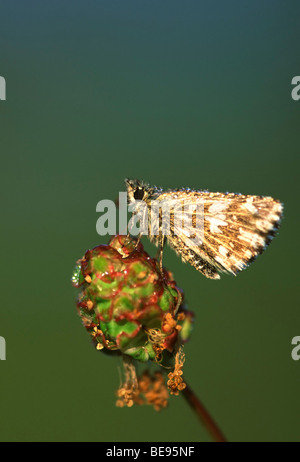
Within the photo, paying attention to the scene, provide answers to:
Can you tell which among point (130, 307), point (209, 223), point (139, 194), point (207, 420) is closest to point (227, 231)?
point (209, 223)

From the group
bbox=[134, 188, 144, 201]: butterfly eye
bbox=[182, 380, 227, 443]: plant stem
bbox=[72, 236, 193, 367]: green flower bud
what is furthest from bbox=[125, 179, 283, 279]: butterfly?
bbox=[182, 380, 227, 443]: plant stem

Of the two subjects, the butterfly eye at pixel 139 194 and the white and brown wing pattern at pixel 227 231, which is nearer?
the white and brown wing pattern at pixel 227 231

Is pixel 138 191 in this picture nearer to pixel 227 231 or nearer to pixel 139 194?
pixel 139 194

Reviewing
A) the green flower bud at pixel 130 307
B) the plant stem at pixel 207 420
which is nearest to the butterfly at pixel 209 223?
the green flower bud at pixel 130 307

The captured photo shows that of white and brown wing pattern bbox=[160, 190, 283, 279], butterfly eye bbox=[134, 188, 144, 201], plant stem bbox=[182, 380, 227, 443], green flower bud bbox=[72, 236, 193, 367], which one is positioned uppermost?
butterfly eye bbox=[134, 188, 144, 201]

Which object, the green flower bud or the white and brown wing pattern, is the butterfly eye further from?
the green flower bud

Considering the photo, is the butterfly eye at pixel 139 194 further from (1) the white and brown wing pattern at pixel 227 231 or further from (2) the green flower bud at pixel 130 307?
(2) the green flower bud at pixel 130 307

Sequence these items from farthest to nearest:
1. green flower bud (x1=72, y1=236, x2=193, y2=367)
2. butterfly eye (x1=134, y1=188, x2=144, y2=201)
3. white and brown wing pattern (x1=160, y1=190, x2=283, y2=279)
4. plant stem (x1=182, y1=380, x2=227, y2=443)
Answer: butterfly eye (x1=134, y1=188, x2=144, y2=201)
white and brown wing pattern (x1=160, y1=190, x2=283, y2=279)
green flower bud (x1=72, y1=236, x2=193, y2=367)
plant stem (x1=182, y1=380, x2=227, y2=443)

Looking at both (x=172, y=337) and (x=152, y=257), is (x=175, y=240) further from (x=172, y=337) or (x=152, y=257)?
(x=172, y=337)
